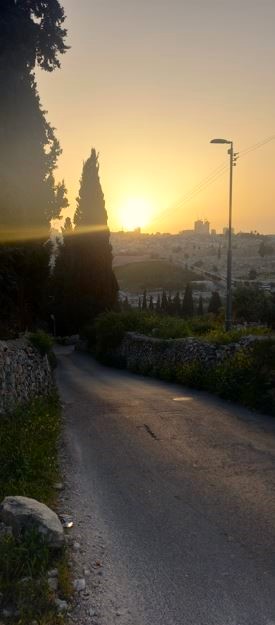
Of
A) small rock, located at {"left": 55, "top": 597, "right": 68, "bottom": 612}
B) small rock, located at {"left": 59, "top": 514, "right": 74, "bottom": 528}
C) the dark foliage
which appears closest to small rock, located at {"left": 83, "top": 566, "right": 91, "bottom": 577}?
small rock, located at {"left": 55, "top": 597, "right": 68, "bottom": 612}

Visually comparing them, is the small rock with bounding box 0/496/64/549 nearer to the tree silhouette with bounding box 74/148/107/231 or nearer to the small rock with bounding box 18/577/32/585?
the small rock with bounding box 18/577/32/585

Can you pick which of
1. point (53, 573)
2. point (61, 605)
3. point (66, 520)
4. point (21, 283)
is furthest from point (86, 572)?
point (21, 283)

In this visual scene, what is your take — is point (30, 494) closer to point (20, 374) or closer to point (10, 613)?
point (10, 613)

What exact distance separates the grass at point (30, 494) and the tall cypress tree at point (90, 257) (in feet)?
118

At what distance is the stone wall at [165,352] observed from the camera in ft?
55.3

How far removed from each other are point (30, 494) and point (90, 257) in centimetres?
4143

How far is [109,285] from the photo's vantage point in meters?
48.1

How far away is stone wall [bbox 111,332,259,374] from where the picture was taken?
16844 millimetres

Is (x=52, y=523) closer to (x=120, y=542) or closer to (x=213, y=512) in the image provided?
(x=120, y=542)

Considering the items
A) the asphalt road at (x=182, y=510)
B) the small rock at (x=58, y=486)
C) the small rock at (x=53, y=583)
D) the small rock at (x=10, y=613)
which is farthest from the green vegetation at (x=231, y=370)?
the small rock at (x=10, y=613)

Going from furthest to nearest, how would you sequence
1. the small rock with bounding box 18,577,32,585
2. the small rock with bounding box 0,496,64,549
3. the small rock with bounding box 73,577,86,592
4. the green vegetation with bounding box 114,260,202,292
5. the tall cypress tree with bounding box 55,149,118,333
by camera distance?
the green vegetation with bounding box 114,260,202,292 < the tall cypress tree with bounding box 55,149,118,333 < the small rock with bounding box 0,496,64,549 < the small rock with bounding box 73,577,86,592 < the small rock with bounding box 18,577,32,585

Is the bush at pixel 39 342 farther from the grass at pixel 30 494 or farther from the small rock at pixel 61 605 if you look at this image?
the small rock at pixel 61 605

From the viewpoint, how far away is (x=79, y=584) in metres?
4.66

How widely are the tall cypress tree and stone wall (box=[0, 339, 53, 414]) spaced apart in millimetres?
29499
